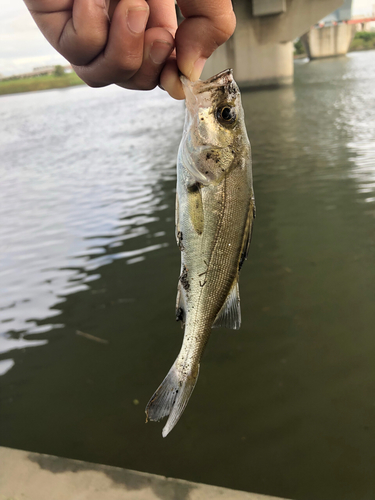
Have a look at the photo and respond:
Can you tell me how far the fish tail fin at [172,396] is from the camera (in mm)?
1722

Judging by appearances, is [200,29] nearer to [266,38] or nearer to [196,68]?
[196,68]

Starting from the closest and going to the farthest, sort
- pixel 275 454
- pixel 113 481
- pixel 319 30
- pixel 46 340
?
pixel 113 481, pixel 275 454, pixel 46 340, pixel 319 30

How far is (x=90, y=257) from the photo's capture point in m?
7.28

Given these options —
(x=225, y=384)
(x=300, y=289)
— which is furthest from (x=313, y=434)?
(x=300, y=289)

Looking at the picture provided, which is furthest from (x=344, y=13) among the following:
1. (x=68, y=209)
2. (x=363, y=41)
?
(x=68, y=209)

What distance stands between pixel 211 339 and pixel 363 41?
82408 mm

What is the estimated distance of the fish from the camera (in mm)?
1721

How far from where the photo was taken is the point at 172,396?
1760 millimetres

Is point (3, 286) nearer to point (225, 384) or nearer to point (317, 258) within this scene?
point (225, 384)

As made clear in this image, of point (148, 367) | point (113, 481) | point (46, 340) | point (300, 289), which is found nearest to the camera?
point (113, 481)

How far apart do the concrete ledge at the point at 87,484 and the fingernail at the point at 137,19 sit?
253cm

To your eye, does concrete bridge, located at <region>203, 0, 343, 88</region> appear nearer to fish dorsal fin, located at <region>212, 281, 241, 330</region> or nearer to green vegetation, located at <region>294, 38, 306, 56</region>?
fish dorsal fin, located at <region>212, 281, 241, 330</region>

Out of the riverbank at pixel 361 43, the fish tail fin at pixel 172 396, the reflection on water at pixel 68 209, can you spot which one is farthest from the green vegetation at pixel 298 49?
the fish tail fin at pixel 172 396

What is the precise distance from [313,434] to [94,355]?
254cm
